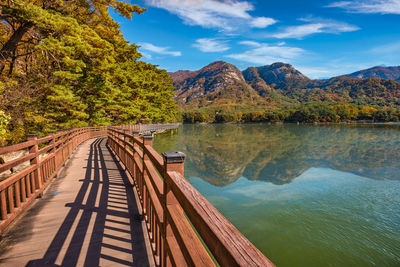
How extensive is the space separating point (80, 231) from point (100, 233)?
1.15 feet

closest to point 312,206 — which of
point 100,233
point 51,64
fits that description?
point 100,233

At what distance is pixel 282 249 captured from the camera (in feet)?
20.1

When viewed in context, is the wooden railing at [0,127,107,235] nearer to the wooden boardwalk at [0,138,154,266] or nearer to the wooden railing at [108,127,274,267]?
the wooden boardwalk at [0,138,154,266]

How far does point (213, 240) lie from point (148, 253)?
220 centimetres

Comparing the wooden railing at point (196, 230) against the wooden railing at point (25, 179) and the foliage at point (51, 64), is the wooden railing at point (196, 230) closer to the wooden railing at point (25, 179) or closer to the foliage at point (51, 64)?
the wooden railing at point (25, 179)

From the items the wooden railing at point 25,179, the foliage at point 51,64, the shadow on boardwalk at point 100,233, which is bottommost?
the shadow on boardwalk at point 100,233

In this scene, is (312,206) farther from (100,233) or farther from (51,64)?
(51,64)

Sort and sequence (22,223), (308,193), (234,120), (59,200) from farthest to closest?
(234,120) < (308,193) < (59,200) < (22,223)

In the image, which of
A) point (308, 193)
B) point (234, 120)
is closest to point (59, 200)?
point (308, 193)

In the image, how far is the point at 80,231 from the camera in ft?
11.1

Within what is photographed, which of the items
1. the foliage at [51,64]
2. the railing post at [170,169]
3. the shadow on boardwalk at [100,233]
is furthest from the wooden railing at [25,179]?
the foliage at [51,64]

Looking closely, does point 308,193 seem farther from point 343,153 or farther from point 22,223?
point 343,153

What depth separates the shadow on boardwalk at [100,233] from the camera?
2711mm

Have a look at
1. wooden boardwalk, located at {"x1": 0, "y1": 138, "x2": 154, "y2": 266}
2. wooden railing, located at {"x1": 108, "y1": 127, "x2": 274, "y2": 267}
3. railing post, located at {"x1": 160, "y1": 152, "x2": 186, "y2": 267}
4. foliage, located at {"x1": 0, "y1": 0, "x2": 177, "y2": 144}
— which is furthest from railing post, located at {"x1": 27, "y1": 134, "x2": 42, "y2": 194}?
foliage, located at {"x1": 0, "y1": 0, "x2": 177, "y2": 144}
